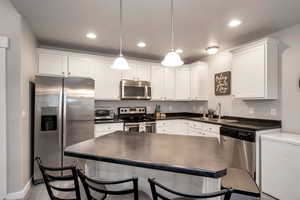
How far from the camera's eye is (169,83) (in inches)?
188

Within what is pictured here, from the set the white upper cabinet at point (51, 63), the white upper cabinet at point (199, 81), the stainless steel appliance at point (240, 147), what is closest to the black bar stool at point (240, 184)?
the stainless steel appliance at point (240, 147)

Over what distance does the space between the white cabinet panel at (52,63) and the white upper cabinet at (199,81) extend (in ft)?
Result: 10.6

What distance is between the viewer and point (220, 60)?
418 centimetres

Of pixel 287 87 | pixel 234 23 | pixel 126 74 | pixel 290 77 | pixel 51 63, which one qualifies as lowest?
pixel 287 87

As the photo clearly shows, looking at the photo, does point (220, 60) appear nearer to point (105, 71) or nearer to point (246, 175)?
point (105, 71)

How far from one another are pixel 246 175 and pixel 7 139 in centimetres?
312

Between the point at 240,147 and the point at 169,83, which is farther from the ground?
the point at 169,83

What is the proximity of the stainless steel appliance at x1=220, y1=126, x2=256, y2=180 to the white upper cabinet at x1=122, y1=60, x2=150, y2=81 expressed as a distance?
2.32 meters

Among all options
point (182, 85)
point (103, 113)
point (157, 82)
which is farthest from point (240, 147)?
point (103, 113)

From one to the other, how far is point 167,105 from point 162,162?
4.05m

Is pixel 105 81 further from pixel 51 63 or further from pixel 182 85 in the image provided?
pixel 182 85

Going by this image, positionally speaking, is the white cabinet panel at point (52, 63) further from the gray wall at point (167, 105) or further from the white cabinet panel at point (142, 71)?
the white cabinet panel at point (142, 71)

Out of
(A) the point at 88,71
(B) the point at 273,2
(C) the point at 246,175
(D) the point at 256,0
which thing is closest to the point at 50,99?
(A) the point at 88,71

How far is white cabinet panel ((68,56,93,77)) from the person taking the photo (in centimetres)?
368
